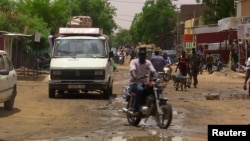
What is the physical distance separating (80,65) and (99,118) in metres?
5.50

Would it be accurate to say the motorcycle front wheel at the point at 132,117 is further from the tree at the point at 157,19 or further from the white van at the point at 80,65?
the tree at the point at 157,19

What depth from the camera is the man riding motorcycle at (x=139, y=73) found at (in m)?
13.5

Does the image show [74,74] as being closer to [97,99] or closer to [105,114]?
[97,99]

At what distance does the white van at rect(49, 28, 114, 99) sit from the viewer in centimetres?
2070

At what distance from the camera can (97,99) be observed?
21250mm

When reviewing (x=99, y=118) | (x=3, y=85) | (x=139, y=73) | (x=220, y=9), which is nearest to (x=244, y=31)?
(x=99, y=118)

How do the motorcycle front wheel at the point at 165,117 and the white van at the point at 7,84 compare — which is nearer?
the motorcycle front wheel at the point at 165,117

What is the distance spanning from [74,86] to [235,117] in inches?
274

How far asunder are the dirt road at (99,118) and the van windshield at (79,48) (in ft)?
5.17

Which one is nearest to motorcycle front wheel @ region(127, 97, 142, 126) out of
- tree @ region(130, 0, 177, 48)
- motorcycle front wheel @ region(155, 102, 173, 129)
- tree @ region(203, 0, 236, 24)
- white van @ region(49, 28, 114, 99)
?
motorcycle front wheel @ region(155, 102, 173, 129)

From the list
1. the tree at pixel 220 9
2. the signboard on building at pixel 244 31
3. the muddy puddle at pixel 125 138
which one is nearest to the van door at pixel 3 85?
the muddy puddle at pixel 125 138

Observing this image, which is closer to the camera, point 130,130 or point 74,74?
point 130,130

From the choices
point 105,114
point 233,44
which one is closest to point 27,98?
point 105,114

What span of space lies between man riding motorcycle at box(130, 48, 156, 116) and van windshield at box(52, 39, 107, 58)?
761cm
